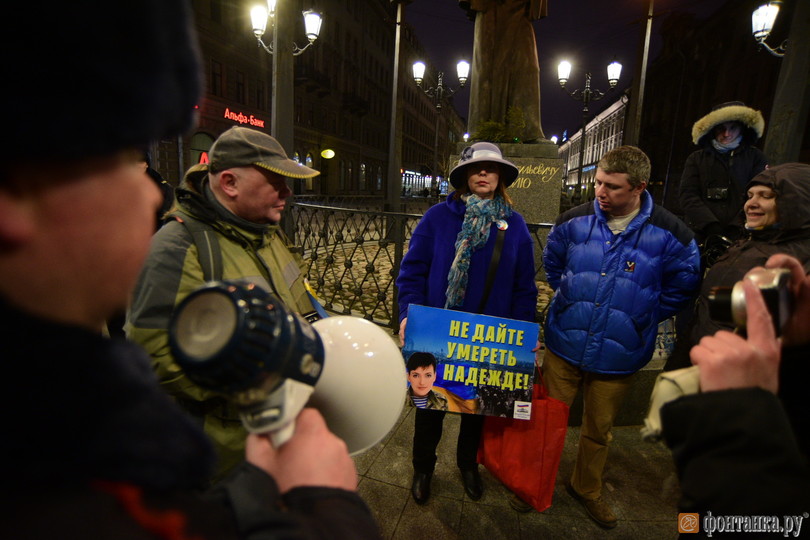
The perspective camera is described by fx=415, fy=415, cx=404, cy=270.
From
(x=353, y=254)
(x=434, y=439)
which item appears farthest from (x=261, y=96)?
(x=434, y=439)

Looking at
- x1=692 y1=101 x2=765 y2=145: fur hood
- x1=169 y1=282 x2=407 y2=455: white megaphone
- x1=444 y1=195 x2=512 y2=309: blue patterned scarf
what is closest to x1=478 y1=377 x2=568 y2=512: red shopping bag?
x1=444 y1=195 x2=512 y2=309: blue patterned scarf

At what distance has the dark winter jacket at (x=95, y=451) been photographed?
466 mm

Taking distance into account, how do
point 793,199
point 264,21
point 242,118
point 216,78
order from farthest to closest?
point 242,118
point 216,78
point 264,21
point 793,199

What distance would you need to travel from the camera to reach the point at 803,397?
1188 mm

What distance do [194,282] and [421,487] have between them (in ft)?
6.72

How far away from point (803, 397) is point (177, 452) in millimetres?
1584

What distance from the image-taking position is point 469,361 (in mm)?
2416

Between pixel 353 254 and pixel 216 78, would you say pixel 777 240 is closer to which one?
pixel 353 254

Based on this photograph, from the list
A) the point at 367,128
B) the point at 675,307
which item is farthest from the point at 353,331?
the point at 367,128

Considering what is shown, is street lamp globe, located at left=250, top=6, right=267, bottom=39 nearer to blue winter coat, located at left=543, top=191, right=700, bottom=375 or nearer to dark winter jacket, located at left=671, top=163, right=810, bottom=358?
blue winter coat, located at left=543, top=191, right=700, bottom=375

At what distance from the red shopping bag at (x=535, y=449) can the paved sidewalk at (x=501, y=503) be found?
242 millimetres

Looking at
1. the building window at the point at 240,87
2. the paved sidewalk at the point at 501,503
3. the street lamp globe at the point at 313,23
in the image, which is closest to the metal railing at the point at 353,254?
the paved sidewalk at the point at 501,503

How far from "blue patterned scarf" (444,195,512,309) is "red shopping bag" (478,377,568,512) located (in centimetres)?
76

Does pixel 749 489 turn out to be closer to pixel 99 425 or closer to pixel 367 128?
pixel 99 425
